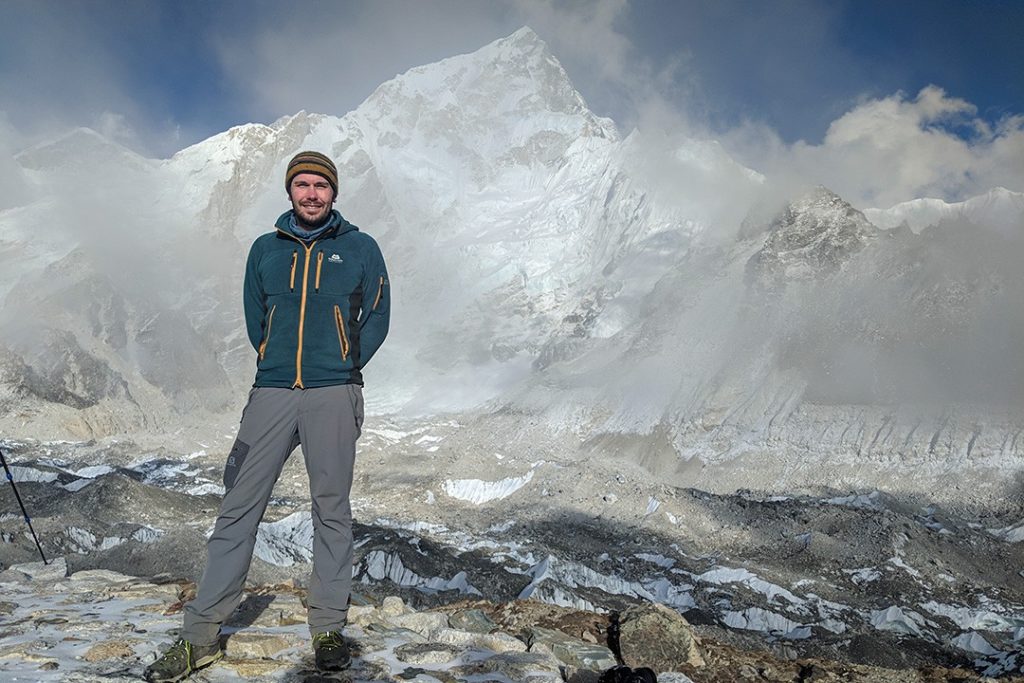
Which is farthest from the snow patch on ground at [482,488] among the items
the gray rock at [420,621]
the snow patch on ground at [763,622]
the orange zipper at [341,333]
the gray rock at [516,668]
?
the orange zipper at [341,333]

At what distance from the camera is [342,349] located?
474cm

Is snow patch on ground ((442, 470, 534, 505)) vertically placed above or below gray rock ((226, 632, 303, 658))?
below

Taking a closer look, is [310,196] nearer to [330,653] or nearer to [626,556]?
[330,653]

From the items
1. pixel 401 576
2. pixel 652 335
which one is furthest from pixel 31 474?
pixel 652 335

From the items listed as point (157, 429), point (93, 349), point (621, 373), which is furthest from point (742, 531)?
point (93, 349)

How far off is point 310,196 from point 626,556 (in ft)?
190

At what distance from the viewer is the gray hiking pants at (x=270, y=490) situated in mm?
4555

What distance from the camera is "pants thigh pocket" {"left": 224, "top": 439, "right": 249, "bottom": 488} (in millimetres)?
4598

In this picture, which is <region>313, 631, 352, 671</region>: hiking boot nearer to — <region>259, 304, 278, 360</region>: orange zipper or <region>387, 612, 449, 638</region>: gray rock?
<region>259, 304, 278, 360</region>: orange zipper

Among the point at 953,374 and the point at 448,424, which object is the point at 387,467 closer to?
the point at 448,424

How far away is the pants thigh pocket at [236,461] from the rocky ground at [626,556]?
1280mm

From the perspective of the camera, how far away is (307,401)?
15.4ft

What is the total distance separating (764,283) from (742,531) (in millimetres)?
86566

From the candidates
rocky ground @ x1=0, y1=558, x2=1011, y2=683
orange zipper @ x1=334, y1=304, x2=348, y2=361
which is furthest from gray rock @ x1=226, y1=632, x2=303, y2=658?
orange zipper @ x1=334, y1=304, x2=348, y2=361
